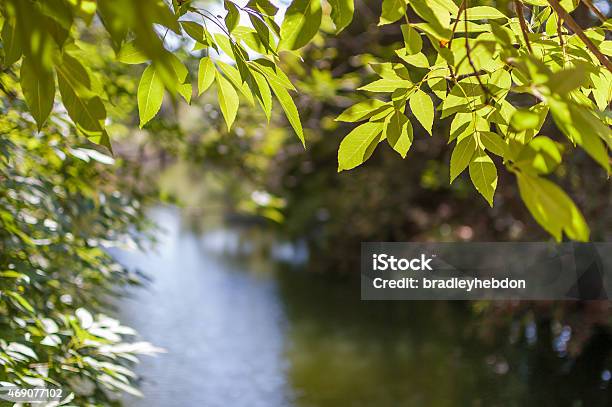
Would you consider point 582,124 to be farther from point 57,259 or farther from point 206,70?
point 57,259

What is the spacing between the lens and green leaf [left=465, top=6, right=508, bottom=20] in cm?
62

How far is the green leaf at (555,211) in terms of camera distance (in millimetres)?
415

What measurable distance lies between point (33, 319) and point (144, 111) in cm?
92

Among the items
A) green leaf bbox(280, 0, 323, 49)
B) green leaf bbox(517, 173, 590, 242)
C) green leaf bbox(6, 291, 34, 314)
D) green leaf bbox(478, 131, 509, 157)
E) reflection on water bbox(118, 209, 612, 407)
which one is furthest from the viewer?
reflection on water bbox(118, 209, 612, 407)

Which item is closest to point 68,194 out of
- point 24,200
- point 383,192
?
point 24,200

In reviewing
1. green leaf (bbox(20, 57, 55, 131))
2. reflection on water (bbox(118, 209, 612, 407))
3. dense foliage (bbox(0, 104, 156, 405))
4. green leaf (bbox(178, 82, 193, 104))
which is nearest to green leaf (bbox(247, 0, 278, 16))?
green leaf (bbox(178, 82, 193, 104))

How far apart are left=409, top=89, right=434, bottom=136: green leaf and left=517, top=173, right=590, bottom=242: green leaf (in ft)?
0.90

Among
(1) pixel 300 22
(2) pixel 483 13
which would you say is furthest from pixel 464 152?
(1) pixel 300 22

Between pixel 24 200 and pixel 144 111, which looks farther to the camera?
pixel 24 200

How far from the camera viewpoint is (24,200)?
1693 millimetres

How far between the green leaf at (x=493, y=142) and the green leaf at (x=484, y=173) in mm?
17

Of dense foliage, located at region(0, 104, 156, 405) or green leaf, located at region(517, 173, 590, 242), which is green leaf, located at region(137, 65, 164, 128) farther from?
dense foliage, located at region(0, 104, 156, 405)

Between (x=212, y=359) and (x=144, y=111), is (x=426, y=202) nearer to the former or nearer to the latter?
(x=212, y=359)

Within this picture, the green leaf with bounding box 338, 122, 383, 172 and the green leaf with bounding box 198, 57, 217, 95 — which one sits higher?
the green leaf with bounding box 198, 57, 217, 95
